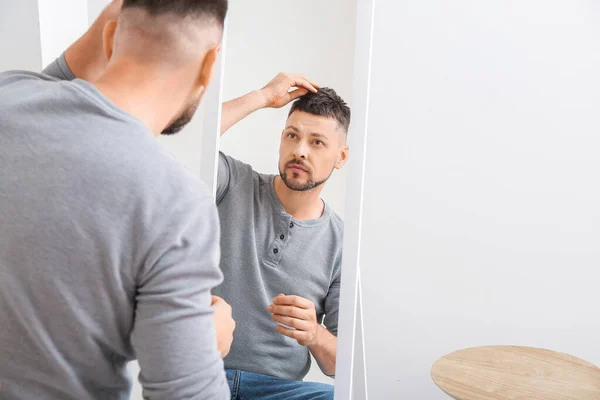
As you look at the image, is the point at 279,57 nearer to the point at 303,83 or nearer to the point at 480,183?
the point at 303,83

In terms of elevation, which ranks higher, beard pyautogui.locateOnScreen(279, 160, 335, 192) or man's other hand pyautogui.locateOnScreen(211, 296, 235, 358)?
beard pyautogui.locateOnScreen(279, 160, 335, 192)

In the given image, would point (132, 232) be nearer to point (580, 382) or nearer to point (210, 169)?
point (210, 169)

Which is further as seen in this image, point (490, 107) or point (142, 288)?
point (490, 107)

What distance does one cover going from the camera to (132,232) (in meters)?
0.78

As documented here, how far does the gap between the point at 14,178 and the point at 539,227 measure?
1.99 metres

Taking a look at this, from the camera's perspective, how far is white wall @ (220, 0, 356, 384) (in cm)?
147

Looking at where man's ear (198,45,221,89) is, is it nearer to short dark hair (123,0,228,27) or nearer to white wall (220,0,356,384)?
short dark hair (123,0,228,27)

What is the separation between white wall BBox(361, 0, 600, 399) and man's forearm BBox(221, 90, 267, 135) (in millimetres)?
978

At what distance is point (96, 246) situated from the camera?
0.78 m

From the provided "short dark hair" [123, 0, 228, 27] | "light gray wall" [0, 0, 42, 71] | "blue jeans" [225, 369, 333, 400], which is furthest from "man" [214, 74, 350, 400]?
"light gray wall" [0, 0, 42, 71]

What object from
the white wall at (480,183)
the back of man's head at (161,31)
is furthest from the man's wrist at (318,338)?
the white wall at (480,183)

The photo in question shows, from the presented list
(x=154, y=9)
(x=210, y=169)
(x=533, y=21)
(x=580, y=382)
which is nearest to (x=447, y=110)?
(x=533, y=21)

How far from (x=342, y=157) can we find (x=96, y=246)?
791 mm

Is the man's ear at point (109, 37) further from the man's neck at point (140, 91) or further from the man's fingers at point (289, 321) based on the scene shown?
the man's fingers at point (289, 321)
